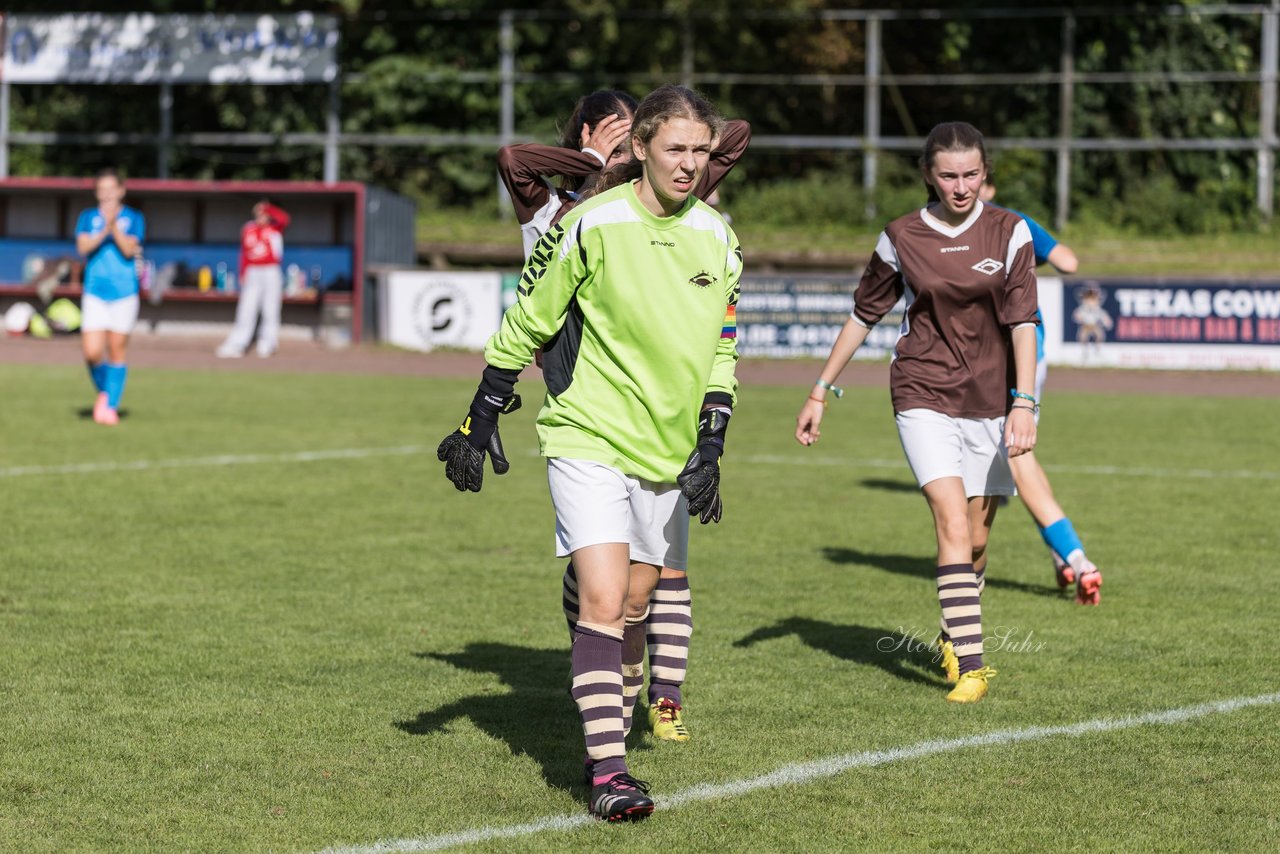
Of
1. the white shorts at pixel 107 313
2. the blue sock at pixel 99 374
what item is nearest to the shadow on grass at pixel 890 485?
the white shorts at pixel 107 313

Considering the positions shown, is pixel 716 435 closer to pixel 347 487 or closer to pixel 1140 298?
pixel 347 487

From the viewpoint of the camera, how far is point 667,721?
5.68 metres

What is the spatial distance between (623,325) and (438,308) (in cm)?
2281

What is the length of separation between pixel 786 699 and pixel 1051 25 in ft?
99.9

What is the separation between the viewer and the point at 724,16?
3409 cm

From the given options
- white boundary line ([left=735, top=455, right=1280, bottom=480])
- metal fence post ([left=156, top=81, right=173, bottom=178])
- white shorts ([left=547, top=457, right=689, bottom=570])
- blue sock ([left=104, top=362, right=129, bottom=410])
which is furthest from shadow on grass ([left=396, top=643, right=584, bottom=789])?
metal fence post ([left=156, top=81, right=173, bottom=178])

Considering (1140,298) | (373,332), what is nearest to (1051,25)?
(1140,298)

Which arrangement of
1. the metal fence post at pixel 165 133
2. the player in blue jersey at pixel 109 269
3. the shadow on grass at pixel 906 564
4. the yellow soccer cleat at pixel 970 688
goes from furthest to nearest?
the metal fence post at pixel 165 133
the player in blue jersey at pixel 109 269
the shadow on grass at pixel 906 564
the yellow soccer cleat at pixel 970 688

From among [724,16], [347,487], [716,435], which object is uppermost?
[724,16]

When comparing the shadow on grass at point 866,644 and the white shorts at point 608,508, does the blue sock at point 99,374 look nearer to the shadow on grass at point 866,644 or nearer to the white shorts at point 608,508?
the shadow on grass at point 866,644

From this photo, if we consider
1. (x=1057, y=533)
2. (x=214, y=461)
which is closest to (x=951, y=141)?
(x=1057, y=533)

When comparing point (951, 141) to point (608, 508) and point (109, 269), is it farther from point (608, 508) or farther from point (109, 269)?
point (109, 269)

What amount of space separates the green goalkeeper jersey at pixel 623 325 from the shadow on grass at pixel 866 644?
2132 mm

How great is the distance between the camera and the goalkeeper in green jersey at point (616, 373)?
16.0 feet
